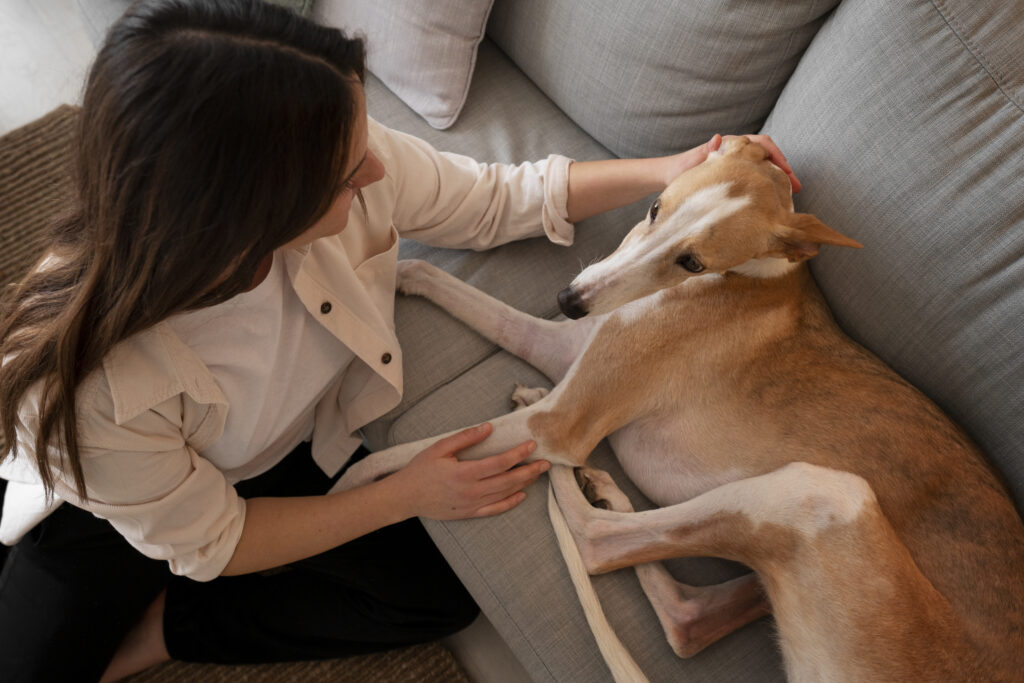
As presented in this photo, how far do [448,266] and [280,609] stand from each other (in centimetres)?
90

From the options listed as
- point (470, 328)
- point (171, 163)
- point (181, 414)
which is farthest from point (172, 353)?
point (470, 328)

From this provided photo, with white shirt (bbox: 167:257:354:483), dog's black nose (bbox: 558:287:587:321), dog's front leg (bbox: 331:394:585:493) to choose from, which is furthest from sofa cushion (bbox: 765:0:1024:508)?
white shirt (bbox: 167:257:354:483)

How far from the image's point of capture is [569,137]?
6.48 feet

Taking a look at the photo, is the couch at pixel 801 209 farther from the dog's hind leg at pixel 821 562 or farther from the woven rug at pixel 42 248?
the woven rug at pixel 42 248

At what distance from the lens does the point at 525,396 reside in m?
1.58

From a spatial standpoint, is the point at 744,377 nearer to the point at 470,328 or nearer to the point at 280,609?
the point at 470,328

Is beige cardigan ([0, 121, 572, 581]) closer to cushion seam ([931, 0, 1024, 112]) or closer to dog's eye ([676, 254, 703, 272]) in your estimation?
dog's eye ([676, 254, 703, 272])

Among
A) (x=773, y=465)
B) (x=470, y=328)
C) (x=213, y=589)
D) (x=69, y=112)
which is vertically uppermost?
(x=773, y=465)

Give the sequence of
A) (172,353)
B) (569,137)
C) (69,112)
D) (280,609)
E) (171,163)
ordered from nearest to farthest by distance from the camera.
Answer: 1. (171,163)
2. (172,353)
3. (280,609)
4. (569,137)
5. (69,112)

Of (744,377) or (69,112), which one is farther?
(69,112)

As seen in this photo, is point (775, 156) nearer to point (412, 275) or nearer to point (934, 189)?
point (934, 189)

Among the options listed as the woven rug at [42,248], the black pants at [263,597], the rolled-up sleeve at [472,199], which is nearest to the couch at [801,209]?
the rolled-up sleeve at [472,199]

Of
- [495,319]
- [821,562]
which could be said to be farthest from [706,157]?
[821,562]

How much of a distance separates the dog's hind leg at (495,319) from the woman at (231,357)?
0.32ft
